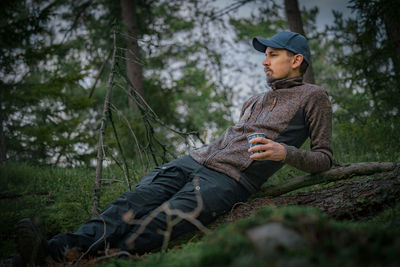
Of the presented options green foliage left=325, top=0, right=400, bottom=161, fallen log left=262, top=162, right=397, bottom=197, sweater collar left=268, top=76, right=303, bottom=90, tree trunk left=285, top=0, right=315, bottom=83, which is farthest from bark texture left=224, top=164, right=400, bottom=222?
tree trunk left=285, top=0, right=315, bottom=83

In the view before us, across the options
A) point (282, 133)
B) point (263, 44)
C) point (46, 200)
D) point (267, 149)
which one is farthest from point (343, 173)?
point (46, 200)

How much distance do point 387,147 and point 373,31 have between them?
254 centimetres

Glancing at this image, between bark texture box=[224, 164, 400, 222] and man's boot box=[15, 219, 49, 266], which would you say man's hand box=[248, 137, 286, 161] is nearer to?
bark texture box=[224, 164, 400, 222]

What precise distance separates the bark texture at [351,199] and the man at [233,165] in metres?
0.21

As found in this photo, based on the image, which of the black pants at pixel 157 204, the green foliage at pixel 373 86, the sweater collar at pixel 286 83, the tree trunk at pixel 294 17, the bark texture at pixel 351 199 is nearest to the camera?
the bark texture at pixel 351 199

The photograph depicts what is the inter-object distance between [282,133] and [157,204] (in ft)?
4.74

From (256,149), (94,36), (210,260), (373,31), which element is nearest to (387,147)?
(373,31)

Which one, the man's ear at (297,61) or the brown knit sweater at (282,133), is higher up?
the man's ear at (297,61)

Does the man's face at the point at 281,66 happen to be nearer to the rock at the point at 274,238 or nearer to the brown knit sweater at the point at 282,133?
the brown knit sweater at the point at 282,133

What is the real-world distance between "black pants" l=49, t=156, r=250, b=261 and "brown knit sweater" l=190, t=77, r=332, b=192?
134 mm

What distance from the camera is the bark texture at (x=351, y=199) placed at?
92.0 inches

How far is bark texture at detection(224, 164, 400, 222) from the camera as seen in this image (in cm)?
234

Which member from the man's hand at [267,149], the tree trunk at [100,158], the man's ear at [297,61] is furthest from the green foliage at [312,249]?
the tree trunk at [100,158]

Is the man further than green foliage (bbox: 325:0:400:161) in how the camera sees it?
No
